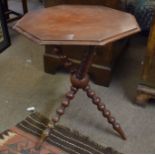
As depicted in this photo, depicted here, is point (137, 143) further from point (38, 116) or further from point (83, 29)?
point (83, 29)

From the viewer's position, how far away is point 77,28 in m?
1.14

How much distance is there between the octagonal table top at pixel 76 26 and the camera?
41.7 inches

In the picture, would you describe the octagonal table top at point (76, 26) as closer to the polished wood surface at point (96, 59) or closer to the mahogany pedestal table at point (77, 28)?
the mahogany pedestal table at point (77, 28)

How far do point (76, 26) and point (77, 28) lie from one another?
0.07 feet

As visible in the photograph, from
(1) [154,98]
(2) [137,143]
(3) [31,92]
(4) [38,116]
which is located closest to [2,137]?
(4) [38,116]

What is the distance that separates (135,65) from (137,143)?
83 cm

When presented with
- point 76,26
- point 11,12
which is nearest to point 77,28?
point 76,26

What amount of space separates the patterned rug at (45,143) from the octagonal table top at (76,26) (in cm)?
65

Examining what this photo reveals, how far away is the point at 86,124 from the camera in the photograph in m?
1.60

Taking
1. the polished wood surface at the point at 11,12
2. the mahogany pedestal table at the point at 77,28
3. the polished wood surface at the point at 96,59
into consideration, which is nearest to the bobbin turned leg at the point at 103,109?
the mahogany pedestal table at the point at 77,28

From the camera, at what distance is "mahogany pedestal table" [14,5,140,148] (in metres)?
1.06

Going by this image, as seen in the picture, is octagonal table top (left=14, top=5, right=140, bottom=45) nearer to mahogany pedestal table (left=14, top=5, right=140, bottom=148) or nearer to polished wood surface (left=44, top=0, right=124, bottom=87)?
mahogany pedestal table (left=14, top=5, right=140, bottom=148)

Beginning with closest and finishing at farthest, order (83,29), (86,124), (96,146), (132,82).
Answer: (83,29) → (96,146) → (86,124) → (132,82)

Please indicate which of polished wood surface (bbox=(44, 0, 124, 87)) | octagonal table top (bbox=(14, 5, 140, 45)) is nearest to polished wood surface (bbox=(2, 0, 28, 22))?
polished wood surface (bbox=(44, 0, 124, 87))
